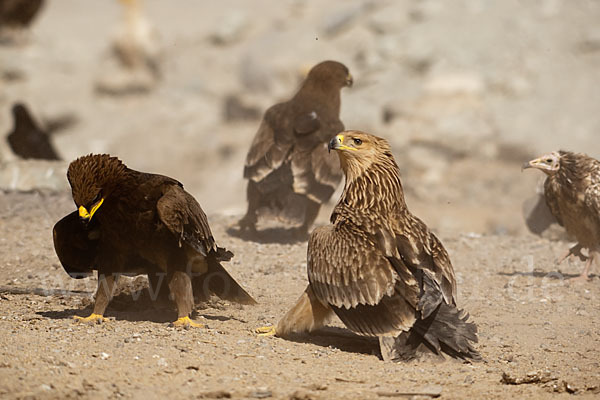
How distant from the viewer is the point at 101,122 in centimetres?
2034

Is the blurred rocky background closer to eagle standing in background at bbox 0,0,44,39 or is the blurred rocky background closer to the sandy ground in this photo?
eagle standing in background at bbox 0,0,44,39

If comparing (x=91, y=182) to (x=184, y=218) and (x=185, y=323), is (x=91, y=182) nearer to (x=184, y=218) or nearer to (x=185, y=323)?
(x=184, y=218)

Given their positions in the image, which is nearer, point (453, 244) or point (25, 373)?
point (25, 373)

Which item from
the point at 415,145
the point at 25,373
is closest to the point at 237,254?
A: the point at 25,373

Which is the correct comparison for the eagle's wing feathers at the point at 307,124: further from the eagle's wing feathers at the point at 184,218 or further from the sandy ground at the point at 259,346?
the eagle's wing feathers at the point at 184,218

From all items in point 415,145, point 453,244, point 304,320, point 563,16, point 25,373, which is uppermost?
point 563,16

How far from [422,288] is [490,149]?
12.1 meters

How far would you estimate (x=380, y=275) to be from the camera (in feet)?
16.3

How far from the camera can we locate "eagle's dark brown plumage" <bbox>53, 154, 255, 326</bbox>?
206 inches

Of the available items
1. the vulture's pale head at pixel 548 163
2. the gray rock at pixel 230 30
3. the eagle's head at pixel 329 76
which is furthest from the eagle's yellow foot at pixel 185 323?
the gray rock at pixel 230 30

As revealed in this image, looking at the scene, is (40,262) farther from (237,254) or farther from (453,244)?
(453,244)

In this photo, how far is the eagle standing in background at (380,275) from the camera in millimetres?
4918

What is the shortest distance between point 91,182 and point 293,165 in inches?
136

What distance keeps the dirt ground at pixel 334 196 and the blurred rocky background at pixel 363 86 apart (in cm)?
5
